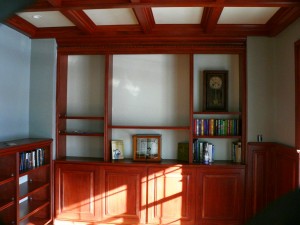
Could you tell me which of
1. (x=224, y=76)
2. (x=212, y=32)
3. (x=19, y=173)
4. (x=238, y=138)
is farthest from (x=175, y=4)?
(x=19, y=173)

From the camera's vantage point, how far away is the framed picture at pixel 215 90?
136 inches

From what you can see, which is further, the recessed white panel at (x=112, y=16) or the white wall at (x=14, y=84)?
the white wall at (x=14, y=84)

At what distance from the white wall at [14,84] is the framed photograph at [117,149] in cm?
118

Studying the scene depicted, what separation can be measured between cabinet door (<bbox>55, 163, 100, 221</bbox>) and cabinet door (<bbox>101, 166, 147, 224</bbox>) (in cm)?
13

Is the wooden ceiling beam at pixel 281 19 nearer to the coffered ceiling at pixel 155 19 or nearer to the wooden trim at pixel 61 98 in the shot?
the coffered ceiling at pixel 155 19

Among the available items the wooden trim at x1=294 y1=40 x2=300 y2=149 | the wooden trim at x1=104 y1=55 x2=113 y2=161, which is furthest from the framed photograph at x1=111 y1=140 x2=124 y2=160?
the wooden trim at x1=294 y1=40 x2=300 y2=149

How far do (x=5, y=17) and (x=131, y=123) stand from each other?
11.9 ft

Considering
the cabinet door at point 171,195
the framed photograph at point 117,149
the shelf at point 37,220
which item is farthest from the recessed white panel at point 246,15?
the shelf at point 37,220

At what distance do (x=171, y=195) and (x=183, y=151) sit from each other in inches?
23.6

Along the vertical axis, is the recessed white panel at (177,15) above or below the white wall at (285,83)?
above

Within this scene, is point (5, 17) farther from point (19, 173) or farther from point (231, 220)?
point (231, 220)

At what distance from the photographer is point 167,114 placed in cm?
369

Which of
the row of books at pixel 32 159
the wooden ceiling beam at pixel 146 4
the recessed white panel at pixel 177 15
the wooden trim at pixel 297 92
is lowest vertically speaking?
the row of books at pixel 32 159

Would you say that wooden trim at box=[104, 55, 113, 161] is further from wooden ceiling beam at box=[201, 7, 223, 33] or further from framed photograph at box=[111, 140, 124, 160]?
wooden ceiling beam at box=[201, 7, 223, 33]
